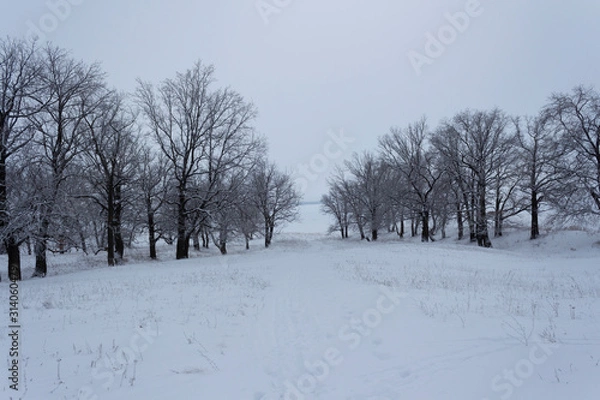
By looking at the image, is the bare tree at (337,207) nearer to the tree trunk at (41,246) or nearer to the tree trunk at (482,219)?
the tree trunk at (482,219)

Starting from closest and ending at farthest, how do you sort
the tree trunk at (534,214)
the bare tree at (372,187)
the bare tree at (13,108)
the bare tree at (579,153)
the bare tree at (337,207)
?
the bare tree at (13,108)
the bare tree at (579,153)
the tree trunk at (534,214)
the bare tree at (372,187)
the bare tree at (337,207)

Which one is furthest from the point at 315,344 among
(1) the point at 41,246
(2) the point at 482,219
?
(2) the point at 482,219

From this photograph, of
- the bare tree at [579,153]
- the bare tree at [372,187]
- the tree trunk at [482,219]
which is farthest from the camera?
the bare tree at [372,187]

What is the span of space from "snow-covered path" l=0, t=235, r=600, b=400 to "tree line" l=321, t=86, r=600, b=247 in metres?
19.9

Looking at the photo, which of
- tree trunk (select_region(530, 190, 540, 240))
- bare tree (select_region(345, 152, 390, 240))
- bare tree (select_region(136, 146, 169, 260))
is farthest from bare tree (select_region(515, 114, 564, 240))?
bare tree (select_region(136, 146, 169, 260))

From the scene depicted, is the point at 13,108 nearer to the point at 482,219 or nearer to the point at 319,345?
the point at 319,345

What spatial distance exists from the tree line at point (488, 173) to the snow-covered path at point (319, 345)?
19889 mm

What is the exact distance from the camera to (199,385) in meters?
4.16

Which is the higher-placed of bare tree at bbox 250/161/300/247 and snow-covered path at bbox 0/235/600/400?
bare tree at bbox 250/161/300/247

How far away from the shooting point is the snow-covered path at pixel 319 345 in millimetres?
3947

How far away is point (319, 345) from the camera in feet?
18.1

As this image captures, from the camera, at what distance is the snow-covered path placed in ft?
13.0

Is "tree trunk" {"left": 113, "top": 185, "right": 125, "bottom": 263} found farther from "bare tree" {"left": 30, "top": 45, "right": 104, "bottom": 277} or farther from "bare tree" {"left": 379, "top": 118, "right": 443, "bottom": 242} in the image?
"bare tree" {"left": 379, "top": 118, "right": 443, "bottom": 242}

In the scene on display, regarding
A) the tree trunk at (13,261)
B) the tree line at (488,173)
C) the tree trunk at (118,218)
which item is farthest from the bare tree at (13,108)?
the tree line at (488,173)
